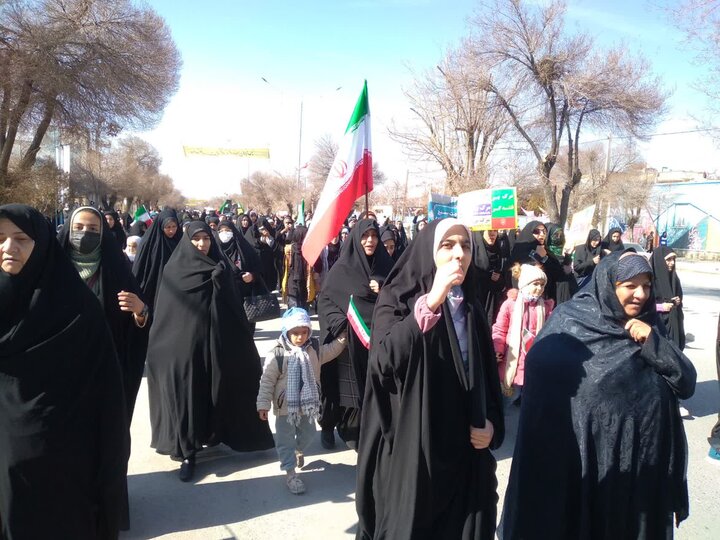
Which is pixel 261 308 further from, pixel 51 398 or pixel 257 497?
pixel 51 398

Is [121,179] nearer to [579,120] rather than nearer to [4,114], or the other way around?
[4,114]

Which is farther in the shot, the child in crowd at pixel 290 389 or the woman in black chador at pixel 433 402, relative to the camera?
the child in crowd at pixel 290 389

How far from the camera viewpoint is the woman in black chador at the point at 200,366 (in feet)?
12.5

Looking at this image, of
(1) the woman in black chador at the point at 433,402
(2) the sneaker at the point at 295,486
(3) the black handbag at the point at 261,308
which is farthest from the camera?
(3) the black handbag at the point at 261,308

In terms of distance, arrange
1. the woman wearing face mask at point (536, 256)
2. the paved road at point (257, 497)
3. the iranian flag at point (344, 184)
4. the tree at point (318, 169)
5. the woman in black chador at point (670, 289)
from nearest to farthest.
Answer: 1. the paved road at point (257, 497)
2. the iranian flag at point (344, 184)
3. the woman wearing face mask at point (536, 256)
4. the woman in black chador at point (670, 289)
5. the tree at point (318, 169)

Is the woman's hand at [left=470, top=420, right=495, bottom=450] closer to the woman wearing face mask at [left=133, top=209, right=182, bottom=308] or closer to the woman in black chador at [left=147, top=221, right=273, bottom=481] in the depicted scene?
the woman in black chador at [left=147, top=221, right=273, bottom=481]

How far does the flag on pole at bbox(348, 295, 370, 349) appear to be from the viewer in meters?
3.79

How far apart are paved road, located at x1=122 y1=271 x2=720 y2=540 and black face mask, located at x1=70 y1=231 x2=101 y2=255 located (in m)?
1.61

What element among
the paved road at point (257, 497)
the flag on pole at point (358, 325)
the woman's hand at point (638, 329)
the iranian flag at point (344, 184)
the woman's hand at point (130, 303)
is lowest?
the paved road at point (257, 497)

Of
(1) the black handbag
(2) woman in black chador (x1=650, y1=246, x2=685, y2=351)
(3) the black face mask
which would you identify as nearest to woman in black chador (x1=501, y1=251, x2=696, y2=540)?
(3) the black face mask

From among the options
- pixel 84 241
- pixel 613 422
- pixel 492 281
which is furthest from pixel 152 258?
pixel 613 422

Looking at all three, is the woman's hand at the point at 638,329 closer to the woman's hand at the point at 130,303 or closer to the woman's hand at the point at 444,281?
the woman's hand at the point at 444,281

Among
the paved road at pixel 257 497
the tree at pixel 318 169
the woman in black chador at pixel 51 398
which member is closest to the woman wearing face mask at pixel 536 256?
the paved road at pixel 257 497

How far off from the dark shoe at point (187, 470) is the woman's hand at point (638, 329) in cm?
297
